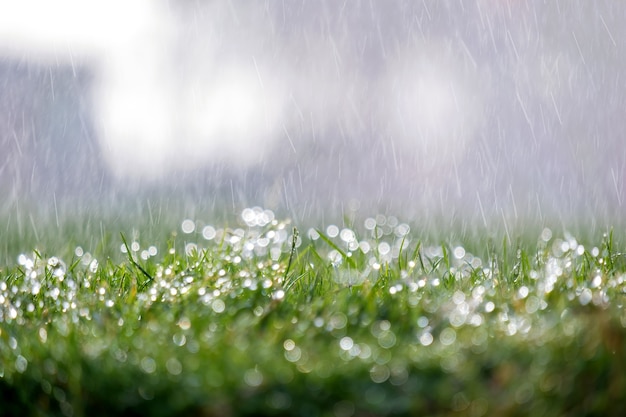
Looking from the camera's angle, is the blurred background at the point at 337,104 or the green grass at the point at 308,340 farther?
the blurred background at the point at 337,104

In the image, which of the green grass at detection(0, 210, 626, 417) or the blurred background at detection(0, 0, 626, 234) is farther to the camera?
the blurred background at detection(0, 0, 626, 234)

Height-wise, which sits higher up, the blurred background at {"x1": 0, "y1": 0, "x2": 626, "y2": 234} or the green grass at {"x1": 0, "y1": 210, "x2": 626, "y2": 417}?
the green grass at {"x1": 0, "y1": 210, "x2": 626, "y2": 417}

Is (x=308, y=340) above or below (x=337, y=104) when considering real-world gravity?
above

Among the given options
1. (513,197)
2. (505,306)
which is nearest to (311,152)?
(513,197)

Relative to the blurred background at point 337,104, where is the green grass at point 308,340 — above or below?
above

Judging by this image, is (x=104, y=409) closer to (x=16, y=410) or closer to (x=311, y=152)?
(x=16, y=410)
